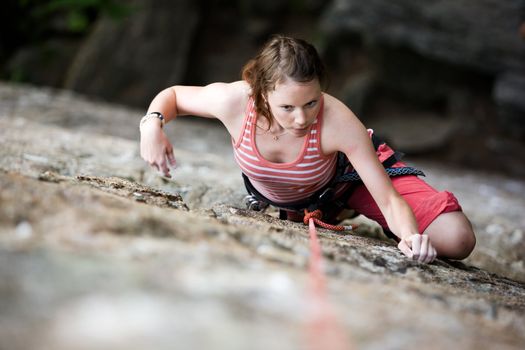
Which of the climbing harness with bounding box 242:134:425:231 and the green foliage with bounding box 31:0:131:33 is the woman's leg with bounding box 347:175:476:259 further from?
the green foliage with bounding box 31:0:131:33

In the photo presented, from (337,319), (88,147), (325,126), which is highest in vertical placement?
(325,126)

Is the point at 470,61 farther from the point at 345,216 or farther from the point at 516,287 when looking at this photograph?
the point at 516,287

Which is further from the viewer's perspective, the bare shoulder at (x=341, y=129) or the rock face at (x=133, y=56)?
the rock face at (x=133, y=56)

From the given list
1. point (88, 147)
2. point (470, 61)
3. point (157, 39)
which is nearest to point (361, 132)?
point (88, 147)

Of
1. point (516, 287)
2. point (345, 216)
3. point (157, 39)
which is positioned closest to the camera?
point (516, 287)

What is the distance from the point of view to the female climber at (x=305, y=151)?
6.49 feet

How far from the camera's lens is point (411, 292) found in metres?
1.44

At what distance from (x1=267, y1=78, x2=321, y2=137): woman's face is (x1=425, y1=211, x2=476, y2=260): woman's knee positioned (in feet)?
2.29

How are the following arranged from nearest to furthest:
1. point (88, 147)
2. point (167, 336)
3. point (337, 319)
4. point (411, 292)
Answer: point (167, 336) < point (337, 319) < point (411, 292) < point (88, 147)

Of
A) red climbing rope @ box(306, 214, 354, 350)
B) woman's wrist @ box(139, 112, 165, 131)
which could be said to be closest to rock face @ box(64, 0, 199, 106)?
woman's wrist @ box(139, 112, 165, 131)

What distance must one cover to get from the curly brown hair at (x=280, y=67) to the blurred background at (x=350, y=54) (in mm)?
4139

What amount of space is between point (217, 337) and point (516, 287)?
1425 millimetres

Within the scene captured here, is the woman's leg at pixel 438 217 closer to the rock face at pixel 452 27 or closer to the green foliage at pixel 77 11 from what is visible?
the rock face at pixel 452 27

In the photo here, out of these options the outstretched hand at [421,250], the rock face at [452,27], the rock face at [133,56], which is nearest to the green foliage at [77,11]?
the rock face at [133,56]
